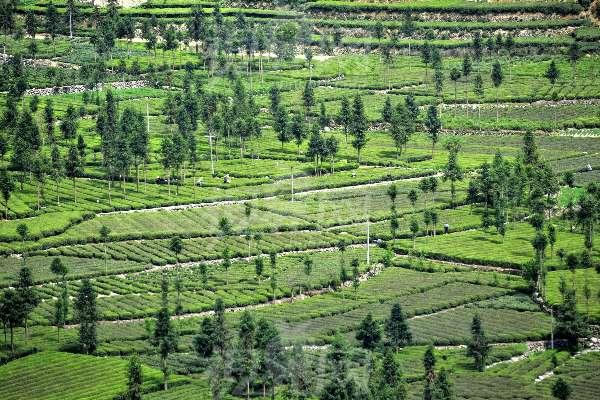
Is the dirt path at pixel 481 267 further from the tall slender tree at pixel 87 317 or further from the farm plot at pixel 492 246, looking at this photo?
the tall slender tree at pixel 87 317

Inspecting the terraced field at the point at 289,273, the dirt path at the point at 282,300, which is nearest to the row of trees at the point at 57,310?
the terraced field at the point at 289,273

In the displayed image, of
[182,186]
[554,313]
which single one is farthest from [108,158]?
[554,313]

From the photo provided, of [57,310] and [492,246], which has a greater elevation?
[492,246]

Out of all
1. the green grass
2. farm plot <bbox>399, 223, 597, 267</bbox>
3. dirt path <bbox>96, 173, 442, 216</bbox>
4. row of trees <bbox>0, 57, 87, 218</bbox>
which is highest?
row of trees <bbox>0, 57, 87, 218</bbox>

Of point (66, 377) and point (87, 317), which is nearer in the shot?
point (66, 377)

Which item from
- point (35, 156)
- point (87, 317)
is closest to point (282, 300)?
point (87, 317)

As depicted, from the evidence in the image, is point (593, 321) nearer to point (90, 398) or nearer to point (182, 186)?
point (90, 398)

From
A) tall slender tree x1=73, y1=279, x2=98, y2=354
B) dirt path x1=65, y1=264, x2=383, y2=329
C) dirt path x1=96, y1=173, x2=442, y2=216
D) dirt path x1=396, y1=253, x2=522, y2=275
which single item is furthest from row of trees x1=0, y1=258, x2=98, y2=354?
dirt path x1=396, y1=253, x2=522, y2=275

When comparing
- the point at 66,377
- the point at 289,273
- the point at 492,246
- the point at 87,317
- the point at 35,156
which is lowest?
the point at 66,377

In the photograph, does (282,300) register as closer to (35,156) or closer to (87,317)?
(87,317)

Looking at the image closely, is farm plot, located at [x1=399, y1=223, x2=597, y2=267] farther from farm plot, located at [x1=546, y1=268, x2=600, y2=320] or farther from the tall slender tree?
the tall slender tree

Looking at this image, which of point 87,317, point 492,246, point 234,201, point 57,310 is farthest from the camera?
point 234,201
